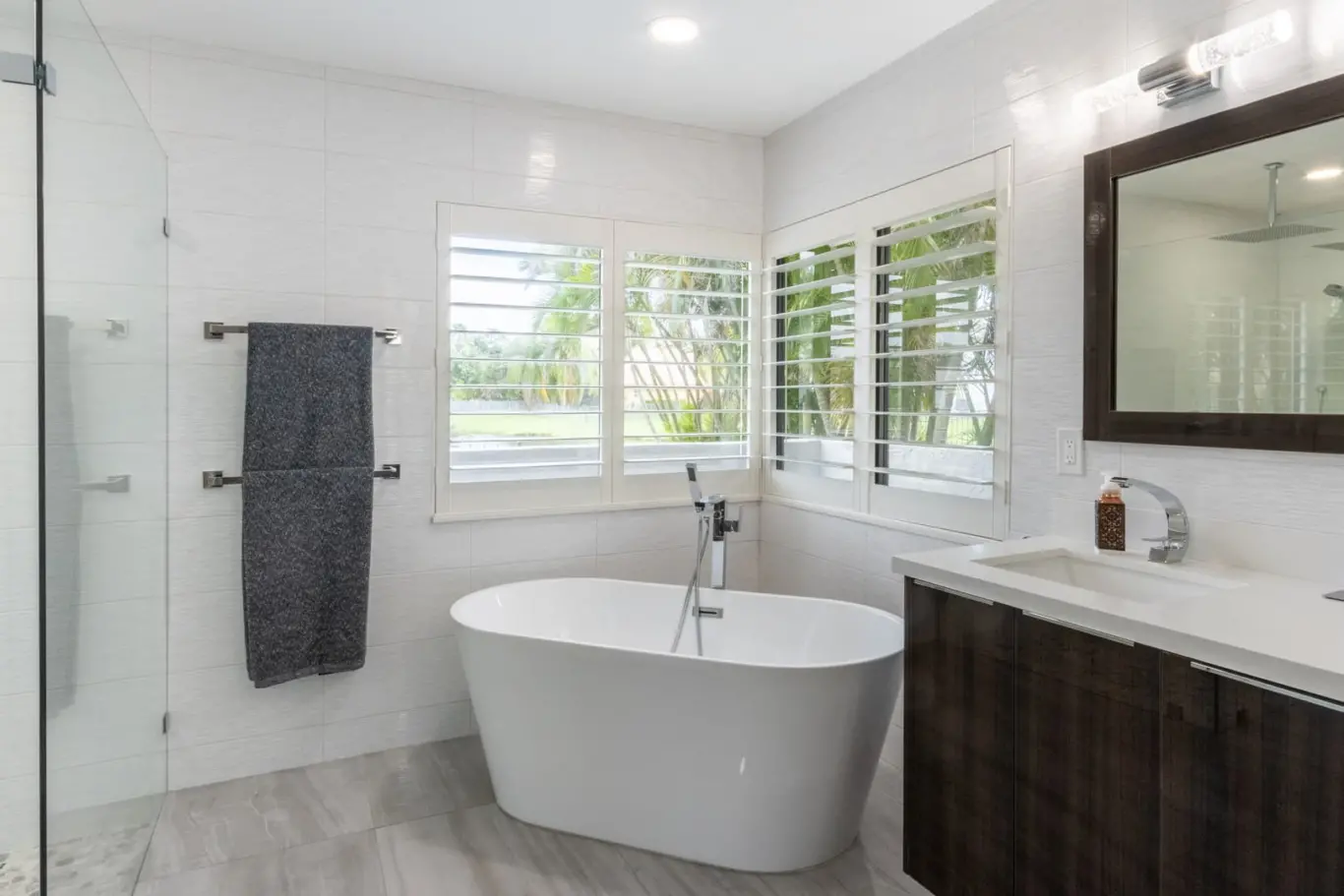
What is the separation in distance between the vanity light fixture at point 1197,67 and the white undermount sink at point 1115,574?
109 centimetres

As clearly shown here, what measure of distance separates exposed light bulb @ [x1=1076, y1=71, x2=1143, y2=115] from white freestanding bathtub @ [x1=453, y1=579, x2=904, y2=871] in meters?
1.49

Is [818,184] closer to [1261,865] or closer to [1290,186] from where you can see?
[1290,186]

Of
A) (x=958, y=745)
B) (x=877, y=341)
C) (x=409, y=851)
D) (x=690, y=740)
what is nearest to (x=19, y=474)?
(x=409, y=851)

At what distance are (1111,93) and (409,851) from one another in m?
2.78

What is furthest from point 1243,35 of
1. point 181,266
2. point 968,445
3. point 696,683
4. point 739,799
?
point 181,266

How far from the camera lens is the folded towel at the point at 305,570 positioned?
9.04 ft

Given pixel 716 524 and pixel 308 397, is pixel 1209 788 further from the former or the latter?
pixel 308 397

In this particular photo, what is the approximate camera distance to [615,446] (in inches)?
133

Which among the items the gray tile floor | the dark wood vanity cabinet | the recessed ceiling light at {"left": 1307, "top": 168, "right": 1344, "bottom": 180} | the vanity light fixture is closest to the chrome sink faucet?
the dark wood vanity cabinet

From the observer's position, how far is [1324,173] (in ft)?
5.48

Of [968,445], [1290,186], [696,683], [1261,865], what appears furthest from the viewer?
[968,445]

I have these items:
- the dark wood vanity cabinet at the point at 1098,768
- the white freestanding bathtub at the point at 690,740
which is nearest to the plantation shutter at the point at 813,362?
the white freestanding bathtub at the point at 690,740

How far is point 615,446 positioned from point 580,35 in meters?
1.50

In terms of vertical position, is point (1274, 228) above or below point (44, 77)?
below
